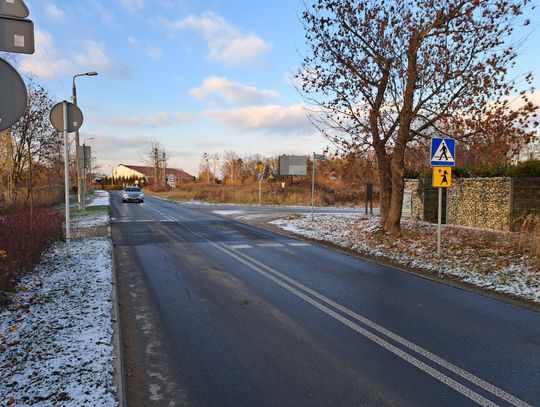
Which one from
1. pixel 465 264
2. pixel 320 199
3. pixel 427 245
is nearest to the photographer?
pixel 465 264

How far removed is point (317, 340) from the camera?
476cm

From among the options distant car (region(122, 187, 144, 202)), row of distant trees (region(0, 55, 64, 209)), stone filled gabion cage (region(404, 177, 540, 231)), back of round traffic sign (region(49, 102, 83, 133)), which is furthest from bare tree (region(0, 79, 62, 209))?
stone filled gabion cage (region(404, 177, 540, 231))

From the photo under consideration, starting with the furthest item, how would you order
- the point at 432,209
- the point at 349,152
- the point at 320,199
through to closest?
1. the point at 320,199
2. the point at 432,209
3. the point at 349,152

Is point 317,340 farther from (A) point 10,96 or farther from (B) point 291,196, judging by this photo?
(B) point 291,196

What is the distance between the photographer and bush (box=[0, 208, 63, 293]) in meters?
6.11

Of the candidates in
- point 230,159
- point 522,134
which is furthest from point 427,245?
point 230,159

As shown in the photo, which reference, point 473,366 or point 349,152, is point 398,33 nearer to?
point 349,152

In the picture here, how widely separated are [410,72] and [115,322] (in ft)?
34.2

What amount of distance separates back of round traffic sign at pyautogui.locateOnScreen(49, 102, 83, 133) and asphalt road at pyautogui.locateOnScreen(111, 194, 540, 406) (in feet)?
10.9

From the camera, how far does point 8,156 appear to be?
79.8ft

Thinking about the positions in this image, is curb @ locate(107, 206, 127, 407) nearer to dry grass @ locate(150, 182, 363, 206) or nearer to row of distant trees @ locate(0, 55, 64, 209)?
row of distant trees @ locate(0, 55, 64, 209)

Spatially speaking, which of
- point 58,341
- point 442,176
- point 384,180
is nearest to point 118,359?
point 58,341

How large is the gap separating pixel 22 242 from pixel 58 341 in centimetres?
397

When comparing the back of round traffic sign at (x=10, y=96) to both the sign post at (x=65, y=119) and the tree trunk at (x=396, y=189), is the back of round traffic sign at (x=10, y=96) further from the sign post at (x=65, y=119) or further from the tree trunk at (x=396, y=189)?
the tree trunk at (x=396, y=189)
